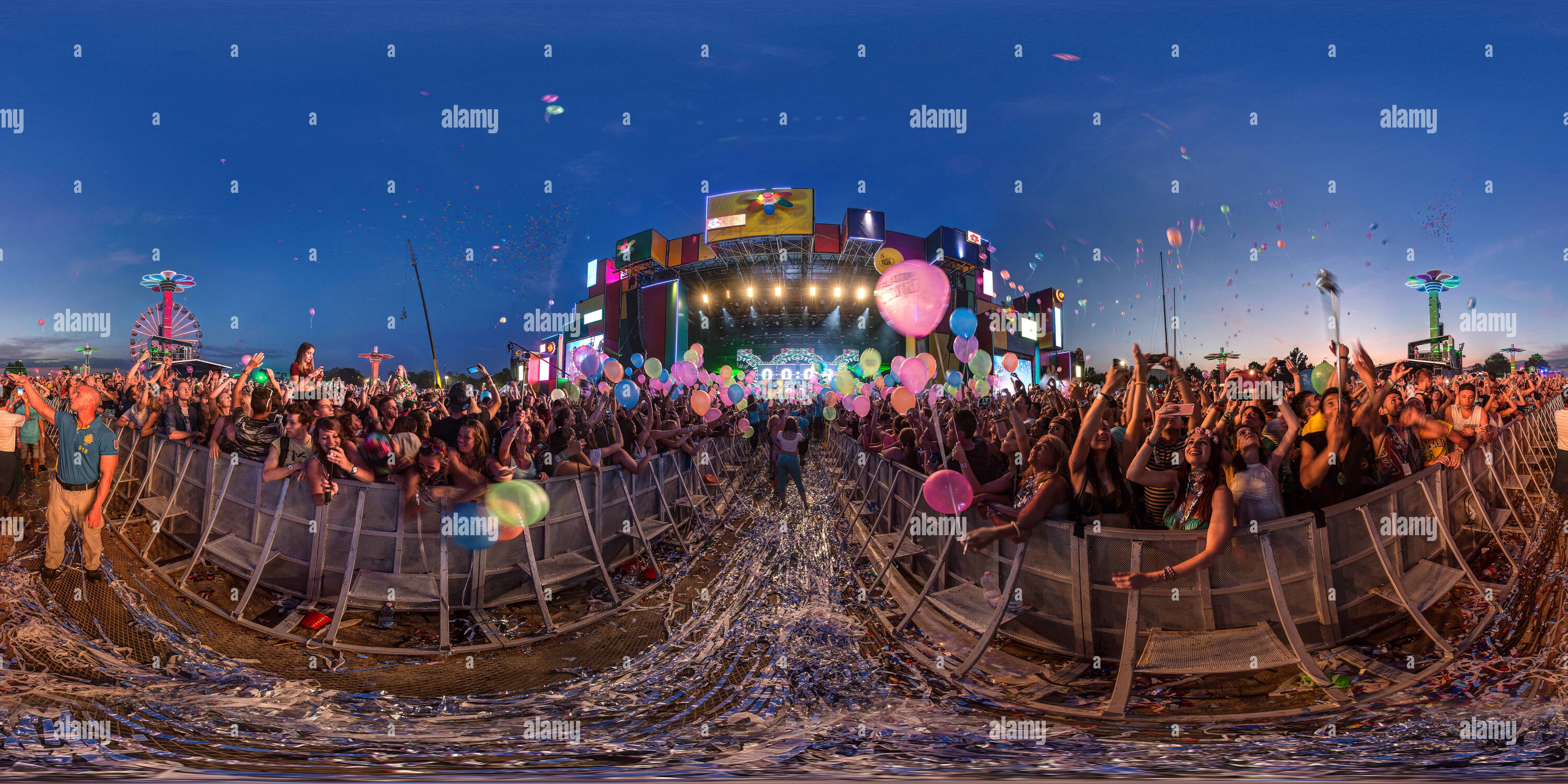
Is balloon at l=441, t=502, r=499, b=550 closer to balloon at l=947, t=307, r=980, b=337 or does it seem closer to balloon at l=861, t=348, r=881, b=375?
balloon at l=947, t=307, r=980, b=337

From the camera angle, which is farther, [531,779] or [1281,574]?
[1281,574]

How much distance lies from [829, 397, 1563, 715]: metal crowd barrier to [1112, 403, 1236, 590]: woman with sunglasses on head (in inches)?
4.7

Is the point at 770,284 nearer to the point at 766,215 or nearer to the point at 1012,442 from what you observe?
the point at 766,215

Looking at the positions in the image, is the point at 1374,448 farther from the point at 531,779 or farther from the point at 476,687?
the point at 476,687

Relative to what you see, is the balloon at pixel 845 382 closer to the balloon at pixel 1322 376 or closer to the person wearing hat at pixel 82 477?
the balloon at pixel 1322 376

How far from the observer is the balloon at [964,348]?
411 inches

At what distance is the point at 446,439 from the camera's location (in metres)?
5.60

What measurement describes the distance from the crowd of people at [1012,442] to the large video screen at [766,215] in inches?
965

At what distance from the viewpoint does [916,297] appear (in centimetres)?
749

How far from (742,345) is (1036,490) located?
38737 millimetres

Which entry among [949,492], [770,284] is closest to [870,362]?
[949,492]

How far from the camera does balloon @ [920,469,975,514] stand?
4.86m

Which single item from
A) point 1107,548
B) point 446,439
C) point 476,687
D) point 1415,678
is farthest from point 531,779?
point 1415,678

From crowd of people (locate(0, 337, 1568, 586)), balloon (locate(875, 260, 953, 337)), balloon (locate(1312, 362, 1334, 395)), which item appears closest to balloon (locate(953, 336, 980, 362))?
crowd of people (locate(0, 337, 1568, 586))
